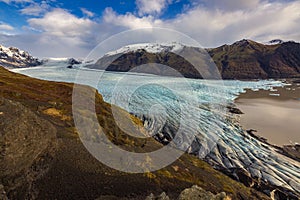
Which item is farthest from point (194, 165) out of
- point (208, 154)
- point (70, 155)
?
point (70, 155)

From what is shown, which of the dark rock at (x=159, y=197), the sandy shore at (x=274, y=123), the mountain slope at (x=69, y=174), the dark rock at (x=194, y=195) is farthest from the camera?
the sandy shore at (x=274, y=123)

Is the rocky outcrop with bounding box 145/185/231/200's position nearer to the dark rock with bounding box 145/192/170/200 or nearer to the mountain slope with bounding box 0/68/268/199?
the dark rock with bounding box 145/192/170/200

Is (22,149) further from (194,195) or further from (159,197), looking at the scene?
(194,195)

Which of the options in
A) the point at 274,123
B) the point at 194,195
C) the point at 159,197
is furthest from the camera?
the point at 274,123

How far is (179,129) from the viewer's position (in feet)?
112

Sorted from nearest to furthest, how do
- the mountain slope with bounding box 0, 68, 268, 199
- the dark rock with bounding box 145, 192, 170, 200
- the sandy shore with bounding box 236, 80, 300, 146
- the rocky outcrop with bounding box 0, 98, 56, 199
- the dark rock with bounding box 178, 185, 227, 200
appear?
1. the rocky outcrop with bounding box 0, 98, 56, 199
2. the mountain slope with bounding box 0, 68, 268, 199
3. the dark rock with bounding box 178, 185, 227, 200
4. the dark rock with bounding box 145, 192, 170, 200
5. the sandy shore with bounding box 236, 80, 300, 146

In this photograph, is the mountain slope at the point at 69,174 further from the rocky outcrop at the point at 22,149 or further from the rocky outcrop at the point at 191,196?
the rocky outcrop at the point at 191,196

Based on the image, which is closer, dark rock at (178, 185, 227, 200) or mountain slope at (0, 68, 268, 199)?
mountain slope at (0, 68, 268, 199)

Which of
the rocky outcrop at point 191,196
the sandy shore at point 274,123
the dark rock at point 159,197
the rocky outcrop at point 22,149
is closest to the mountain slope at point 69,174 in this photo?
the rocky outcrop at point 22,149

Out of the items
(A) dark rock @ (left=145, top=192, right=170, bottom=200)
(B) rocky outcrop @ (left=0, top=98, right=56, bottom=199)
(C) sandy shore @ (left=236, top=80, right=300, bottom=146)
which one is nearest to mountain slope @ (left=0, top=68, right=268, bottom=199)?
(B) rocky outcrop @ (left=0, top=98, right=56, bottom=199)

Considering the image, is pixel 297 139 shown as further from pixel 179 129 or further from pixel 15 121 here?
pixel 15 121

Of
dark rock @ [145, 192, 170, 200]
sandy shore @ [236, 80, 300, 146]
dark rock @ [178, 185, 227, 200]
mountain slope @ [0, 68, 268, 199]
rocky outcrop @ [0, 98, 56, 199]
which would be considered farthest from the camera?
sandy shore @ [236, 80, 300, 146]

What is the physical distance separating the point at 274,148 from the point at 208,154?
483 inches

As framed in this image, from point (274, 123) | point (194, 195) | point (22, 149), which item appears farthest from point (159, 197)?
point (274, 123)
